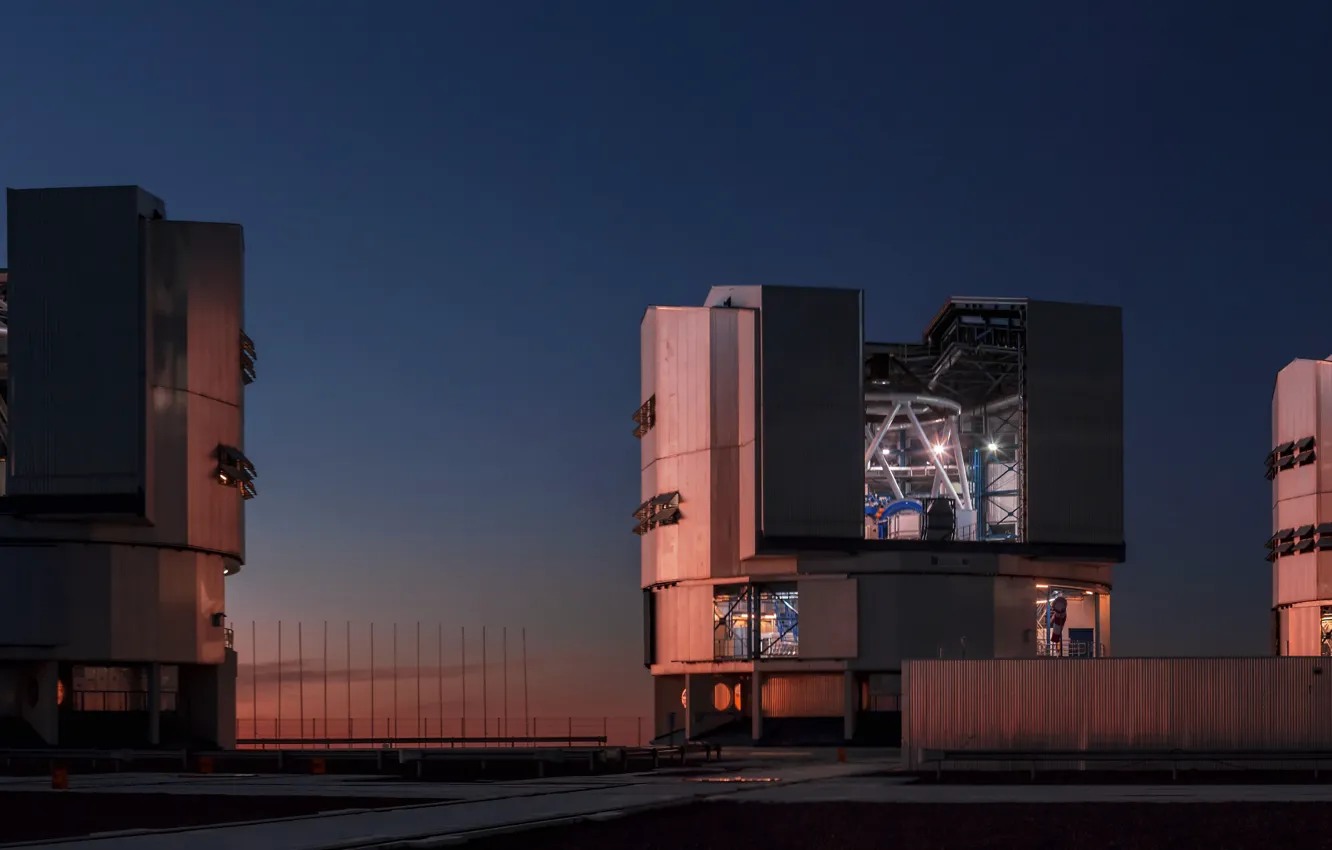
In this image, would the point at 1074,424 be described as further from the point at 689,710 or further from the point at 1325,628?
the point at 1325,628

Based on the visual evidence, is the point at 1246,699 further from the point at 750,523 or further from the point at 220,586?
the point at 220,586

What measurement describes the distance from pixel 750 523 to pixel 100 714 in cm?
2778

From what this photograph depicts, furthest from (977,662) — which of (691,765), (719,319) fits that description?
(719,319)

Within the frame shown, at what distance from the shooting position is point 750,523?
7394cm

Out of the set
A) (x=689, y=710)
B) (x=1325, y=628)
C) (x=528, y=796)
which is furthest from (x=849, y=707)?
(x=528, y=796)

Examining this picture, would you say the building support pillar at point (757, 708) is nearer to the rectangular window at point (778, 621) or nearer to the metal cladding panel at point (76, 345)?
the rectangular window at point (778, 621)

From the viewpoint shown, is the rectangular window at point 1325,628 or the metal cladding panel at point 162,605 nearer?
the metal cladding panel at point 162,605

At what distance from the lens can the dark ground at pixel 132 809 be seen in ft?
97.8

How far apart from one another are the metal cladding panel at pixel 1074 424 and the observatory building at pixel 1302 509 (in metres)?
18.9

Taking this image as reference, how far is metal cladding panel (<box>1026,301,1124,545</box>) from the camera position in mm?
75500

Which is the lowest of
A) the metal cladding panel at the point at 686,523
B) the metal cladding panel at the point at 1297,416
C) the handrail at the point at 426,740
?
the handrail at the point at 426,740

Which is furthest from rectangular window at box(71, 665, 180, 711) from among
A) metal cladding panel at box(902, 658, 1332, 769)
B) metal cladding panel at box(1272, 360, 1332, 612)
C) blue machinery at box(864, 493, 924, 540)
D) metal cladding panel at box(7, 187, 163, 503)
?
metal cladding panel at box(1272, 360, 1332, 612)

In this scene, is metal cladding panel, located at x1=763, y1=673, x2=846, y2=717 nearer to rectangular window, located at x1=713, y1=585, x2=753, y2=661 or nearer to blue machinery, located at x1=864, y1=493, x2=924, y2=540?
rectangular window, located at x1=713, y1=585, x2=753, y2=661

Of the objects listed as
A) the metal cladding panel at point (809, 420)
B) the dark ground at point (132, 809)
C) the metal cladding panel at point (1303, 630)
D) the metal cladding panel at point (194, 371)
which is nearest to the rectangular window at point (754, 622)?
the metal cladding panel at point (809, 420)
